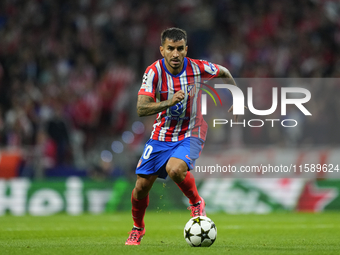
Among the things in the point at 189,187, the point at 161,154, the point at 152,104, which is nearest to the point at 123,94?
the point at 161,154

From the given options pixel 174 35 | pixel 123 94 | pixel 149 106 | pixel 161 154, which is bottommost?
pixel 161 154

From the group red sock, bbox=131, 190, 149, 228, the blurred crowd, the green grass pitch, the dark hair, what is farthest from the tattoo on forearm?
the blurred crowd

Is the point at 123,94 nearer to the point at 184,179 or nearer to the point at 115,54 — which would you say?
the point at 115,54

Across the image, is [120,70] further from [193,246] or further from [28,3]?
[193,246]

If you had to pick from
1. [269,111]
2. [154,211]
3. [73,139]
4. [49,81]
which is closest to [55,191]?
[73,139]

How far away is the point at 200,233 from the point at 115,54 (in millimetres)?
10836

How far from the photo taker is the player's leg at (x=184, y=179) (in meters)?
5.91

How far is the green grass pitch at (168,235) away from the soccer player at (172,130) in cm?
57

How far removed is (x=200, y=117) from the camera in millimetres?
6426

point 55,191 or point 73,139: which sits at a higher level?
point 73,139

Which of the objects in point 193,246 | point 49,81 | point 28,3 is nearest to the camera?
point 193,246

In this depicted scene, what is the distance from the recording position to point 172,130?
621 cm

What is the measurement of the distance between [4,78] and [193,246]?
10305mm

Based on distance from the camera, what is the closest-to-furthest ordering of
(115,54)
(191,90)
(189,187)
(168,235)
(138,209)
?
1. (189,187)
2. (191,90)
3. (138,209)
4. (168,235)
5. (115,54)
